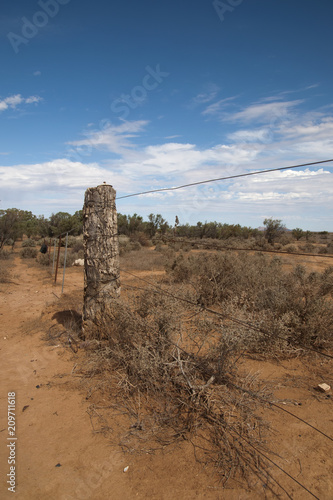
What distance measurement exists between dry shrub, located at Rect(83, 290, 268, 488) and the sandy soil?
0.59 feet

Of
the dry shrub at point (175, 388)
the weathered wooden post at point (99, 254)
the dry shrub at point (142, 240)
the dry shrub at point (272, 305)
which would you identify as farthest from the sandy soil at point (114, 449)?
the dry shrub at point (142, 240)

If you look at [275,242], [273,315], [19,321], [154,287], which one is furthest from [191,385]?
[275,242]

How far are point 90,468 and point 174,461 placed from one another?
0.77 m

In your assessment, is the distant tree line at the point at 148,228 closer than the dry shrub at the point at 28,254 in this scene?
No

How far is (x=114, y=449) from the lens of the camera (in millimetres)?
2762

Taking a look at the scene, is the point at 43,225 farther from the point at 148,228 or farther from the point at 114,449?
the point at 114,449

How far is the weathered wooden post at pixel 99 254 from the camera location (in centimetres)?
493

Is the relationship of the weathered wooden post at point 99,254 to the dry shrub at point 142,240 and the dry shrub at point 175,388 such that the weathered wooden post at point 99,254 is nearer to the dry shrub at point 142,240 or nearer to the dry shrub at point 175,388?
the dry shrub at point 175,388

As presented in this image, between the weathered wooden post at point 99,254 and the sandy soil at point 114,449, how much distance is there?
0.91 meters

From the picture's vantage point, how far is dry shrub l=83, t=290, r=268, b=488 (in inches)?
108

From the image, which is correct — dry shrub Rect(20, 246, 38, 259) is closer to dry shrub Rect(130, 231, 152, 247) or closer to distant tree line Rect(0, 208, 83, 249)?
distant tree line Rect(0, 208, 83, 249)

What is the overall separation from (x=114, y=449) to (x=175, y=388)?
97cm

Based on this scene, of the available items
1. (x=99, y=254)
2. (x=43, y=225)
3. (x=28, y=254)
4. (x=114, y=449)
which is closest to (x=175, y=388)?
(x=114, y=449)

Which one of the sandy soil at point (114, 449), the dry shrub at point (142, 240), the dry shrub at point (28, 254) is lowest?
the sandy soil at point (114, 449)
